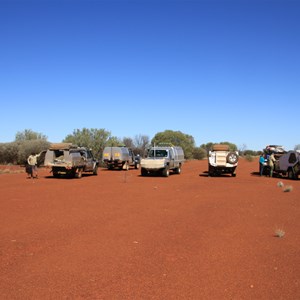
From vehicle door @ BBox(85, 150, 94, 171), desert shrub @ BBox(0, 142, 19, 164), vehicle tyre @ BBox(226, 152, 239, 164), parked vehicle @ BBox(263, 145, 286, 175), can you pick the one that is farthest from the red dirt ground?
desert shrub @ BBox(0, 142, 19, 164)

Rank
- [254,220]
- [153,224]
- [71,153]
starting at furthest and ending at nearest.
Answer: [71,153], [254,220], [153,224]

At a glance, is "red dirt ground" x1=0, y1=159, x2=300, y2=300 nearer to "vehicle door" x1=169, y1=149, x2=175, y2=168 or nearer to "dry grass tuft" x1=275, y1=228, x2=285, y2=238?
"dry grass tuft" x1=275, y1=228, x2=285, y2=238

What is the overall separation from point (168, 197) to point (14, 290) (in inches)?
428

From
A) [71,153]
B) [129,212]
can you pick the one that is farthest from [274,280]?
[71,153]

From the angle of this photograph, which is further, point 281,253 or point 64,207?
point 64,207

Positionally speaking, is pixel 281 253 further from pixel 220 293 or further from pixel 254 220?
pixel 254 220

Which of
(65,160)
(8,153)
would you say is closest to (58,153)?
(65,160)

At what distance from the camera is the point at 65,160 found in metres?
25.8

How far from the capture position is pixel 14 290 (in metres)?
5.68

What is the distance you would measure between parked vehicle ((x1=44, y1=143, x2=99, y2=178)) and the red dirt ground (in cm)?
1102

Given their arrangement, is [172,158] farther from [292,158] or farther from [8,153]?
[8,153]

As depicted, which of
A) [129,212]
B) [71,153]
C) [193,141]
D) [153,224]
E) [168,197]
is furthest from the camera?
[193,141]

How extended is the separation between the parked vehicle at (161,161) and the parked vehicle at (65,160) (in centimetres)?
413

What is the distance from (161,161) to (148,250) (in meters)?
19.2
